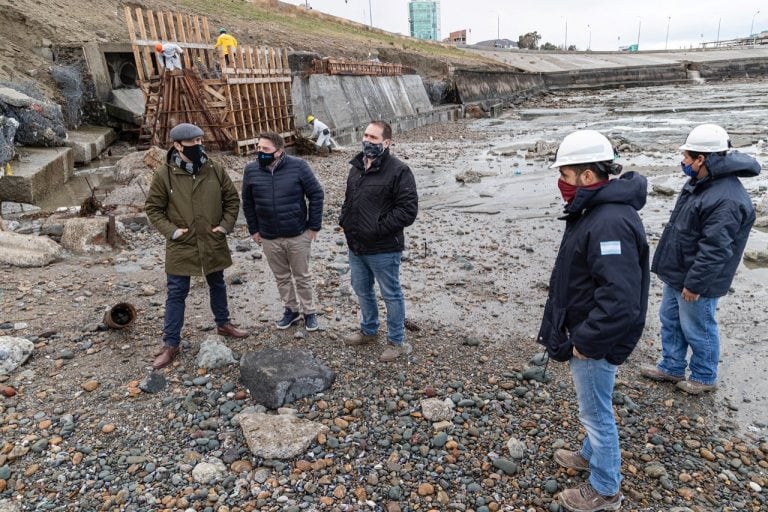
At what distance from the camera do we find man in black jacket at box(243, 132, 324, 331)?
5016 mm

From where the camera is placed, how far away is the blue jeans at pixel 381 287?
15.5 feet

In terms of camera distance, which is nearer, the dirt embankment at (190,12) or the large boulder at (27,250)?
the large boulder at (27,250)

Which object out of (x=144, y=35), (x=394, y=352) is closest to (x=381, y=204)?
(x=394, y=352)

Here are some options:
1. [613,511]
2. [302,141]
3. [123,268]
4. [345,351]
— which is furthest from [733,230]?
[302,141]

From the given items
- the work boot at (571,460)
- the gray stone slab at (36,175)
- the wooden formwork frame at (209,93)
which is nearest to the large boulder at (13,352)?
the work boot at (571,460)

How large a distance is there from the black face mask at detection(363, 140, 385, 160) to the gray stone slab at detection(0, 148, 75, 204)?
26.4 ft

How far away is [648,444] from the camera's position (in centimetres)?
387

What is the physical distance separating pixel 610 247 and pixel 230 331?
3.90 m

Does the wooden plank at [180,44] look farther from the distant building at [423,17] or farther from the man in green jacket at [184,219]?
the distant building at [423,17]

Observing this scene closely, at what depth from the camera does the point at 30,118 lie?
10.8m

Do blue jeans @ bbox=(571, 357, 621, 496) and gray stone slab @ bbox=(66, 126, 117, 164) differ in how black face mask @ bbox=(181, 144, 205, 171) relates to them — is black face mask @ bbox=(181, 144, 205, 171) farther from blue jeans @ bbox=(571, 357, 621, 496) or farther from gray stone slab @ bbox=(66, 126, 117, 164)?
gray stone slab @ bbox=(66, 126, 117, 164)

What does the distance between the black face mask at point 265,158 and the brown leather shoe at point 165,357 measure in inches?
77.3

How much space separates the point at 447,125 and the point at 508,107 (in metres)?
15.1

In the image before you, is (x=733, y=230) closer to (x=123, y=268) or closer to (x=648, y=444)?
(x=648, y=444)
